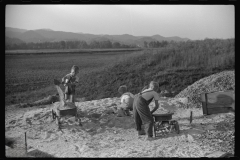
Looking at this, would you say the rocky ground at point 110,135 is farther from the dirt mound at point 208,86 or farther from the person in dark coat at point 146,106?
the person in dark coat at point 146,106

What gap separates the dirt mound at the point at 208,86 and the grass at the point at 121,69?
641 mm

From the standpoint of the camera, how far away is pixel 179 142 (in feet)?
17.0

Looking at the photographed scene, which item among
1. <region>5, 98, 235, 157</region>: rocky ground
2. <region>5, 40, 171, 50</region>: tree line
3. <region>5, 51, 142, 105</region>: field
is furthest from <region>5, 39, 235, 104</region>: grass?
<region>5, 98, 235, 157</region>: rocky ground

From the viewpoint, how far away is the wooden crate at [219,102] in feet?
19.7

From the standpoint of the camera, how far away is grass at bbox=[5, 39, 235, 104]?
9406mm

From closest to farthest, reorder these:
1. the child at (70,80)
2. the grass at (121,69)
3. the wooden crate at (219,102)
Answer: the wooden crate at (219,102), the child at (70,80), the grass at (121,69)

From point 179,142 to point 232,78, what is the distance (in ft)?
14.3

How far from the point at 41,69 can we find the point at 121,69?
374 cm

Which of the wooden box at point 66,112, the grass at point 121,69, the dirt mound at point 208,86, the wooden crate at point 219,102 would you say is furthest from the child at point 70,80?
the dirt mound at point 208,86

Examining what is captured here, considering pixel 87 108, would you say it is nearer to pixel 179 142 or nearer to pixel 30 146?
pixel 30 146

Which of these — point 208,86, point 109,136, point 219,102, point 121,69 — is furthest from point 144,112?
point 121,69

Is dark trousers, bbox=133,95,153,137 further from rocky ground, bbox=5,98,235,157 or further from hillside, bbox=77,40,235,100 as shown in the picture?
hillside, bbox=77,40,235,100

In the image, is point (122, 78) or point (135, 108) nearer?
point (135, 108)

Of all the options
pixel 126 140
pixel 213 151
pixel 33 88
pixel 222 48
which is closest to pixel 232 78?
pixel 222 48
